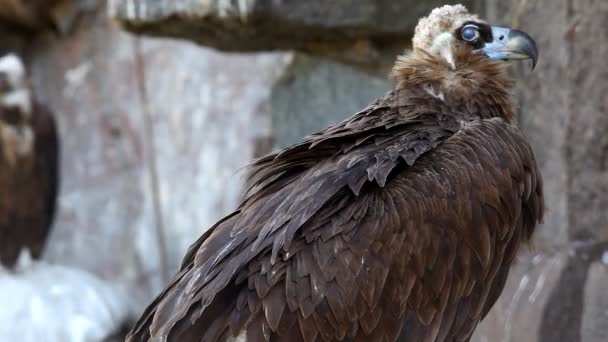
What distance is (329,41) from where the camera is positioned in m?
5.25

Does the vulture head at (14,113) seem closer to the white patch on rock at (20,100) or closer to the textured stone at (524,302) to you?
the white patch on rock at (20,100)

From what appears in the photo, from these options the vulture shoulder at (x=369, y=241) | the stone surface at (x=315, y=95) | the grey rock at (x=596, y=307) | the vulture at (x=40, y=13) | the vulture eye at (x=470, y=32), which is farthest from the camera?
the vulture at (x=40, y=13)

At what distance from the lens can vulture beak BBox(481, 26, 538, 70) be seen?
3457 millimetres

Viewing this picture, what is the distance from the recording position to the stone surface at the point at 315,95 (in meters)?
5.45

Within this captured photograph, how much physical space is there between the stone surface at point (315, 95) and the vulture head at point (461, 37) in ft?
5.66

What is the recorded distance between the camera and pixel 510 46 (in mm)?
3492

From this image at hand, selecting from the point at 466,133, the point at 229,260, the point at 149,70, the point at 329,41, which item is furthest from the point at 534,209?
the point at 149,70

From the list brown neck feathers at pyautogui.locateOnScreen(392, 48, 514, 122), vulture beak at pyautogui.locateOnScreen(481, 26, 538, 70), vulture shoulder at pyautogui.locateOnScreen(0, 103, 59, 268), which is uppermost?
vulture beak at pyautogui.locateOnScreen(481, 26, 538, 70)

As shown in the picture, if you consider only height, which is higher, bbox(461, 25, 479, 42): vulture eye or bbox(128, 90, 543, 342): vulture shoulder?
bbox(461, 25, 479, 42): vulture eye

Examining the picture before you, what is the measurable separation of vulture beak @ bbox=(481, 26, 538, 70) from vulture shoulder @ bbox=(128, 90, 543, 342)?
229mm

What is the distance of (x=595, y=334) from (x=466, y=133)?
1.13m

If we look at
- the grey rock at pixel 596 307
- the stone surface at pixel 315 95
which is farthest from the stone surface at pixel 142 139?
the grey rock at pixel 596 307

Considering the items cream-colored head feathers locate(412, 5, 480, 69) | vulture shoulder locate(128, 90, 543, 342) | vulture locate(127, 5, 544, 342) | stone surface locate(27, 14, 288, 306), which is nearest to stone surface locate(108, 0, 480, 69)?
cream-colored head feathers locate(412, 5, 480, 69)

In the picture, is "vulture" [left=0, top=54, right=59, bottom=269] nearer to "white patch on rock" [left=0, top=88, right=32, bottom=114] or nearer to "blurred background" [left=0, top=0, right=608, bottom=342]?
"white patch on rock" [left=0, top=88, right=32, bottom=114]
